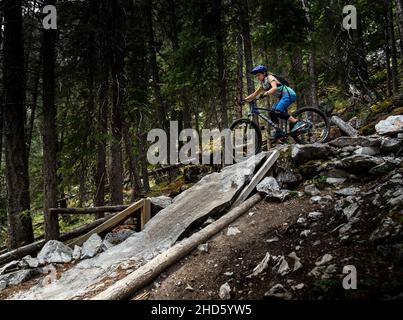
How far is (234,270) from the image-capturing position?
5.64 m

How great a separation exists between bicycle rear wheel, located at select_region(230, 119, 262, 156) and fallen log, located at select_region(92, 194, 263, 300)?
2253 millimetres

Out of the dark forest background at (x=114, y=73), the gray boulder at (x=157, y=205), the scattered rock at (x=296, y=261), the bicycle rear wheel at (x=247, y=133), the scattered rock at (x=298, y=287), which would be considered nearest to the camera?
the scattered rock at (x=298, y=287)

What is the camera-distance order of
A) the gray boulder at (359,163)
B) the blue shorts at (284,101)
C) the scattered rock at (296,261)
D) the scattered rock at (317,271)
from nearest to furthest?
the scattered rock at (317,271) → the scattered rock at (296,261) → the gray boulder at (359,163) → the blue shorts at (284,101)

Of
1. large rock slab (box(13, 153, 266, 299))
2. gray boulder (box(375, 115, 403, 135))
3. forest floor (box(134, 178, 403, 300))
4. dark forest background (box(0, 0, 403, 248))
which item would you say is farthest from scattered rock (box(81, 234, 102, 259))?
gray boulder (box(375, 115, 403, 135))

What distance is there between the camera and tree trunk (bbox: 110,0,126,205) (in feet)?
31.1

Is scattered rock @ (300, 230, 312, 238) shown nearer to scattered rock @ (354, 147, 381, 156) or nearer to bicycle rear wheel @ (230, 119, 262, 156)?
scattered rock @ (354, 147, 381, 156)

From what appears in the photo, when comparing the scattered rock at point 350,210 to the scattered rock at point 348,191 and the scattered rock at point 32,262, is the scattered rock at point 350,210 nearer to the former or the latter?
the scattered rock at point 348,191

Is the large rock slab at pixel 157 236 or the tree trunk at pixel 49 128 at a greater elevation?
the tree trunk at pixel 49 128

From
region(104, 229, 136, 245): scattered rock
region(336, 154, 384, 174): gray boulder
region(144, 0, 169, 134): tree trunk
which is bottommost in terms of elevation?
region(104, 229, 136, 245): scattered rock

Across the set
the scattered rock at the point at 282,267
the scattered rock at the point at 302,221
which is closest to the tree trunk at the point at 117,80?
the scattered rock at the point at 302,221

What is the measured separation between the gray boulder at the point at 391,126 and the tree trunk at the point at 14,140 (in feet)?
34.9

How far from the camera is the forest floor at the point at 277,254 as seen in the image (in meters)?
4.19
